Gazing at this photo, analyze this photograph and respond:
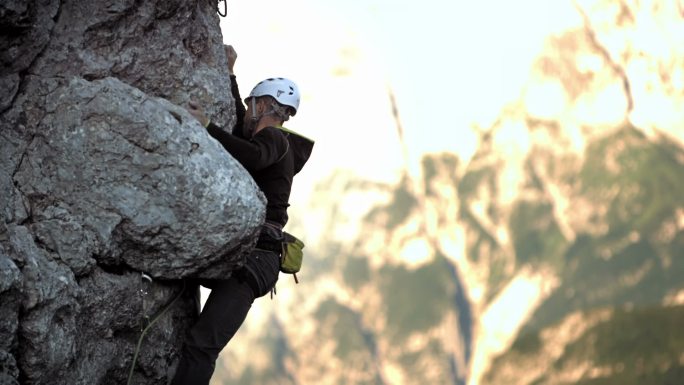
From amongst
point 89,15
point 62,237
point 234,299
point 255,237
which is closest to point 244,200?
point 255,237

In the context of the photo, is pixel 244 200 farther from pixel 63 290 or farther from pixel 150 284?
pixel 63 290

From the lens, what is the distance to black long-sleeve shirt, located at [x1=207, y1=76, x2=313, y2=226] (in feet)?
45.9

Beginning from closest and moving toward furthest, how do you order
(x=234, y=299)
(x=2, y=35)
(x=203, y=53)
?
1. (x=2, y=35)
2. (x=234, y=299)
3. (x=203, y=53)

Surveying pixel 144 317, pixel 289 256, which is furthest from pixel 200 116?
pixel 144 317

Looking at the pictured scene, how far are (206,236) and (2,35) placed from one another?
3.93m

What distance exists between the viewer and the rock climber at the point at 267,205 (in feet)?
44.4

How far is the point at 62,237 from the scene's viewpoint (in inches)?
494

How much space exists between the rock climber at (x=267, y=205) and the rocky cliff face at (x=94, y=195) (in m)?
0.56

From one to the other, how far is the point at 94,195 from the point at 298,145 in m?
3.70

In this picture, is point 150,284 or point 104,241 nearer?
point 104,241

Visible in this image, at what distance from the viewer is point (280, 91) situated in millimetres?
14922

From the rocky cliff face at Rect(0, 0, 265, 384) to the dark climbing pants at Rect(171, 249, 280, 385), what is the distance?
43 centimetres

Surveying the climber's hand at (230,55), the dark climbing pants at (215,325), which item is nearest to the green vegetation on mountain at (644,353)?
the climber's hand at (230,55)

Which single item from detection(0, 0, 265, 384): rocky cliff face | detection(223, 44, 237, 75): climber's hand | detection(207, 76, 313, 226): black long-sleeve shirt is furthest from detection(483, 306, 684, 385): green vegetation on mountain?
detection(0, 0, 265, 384): rocky cliff face
